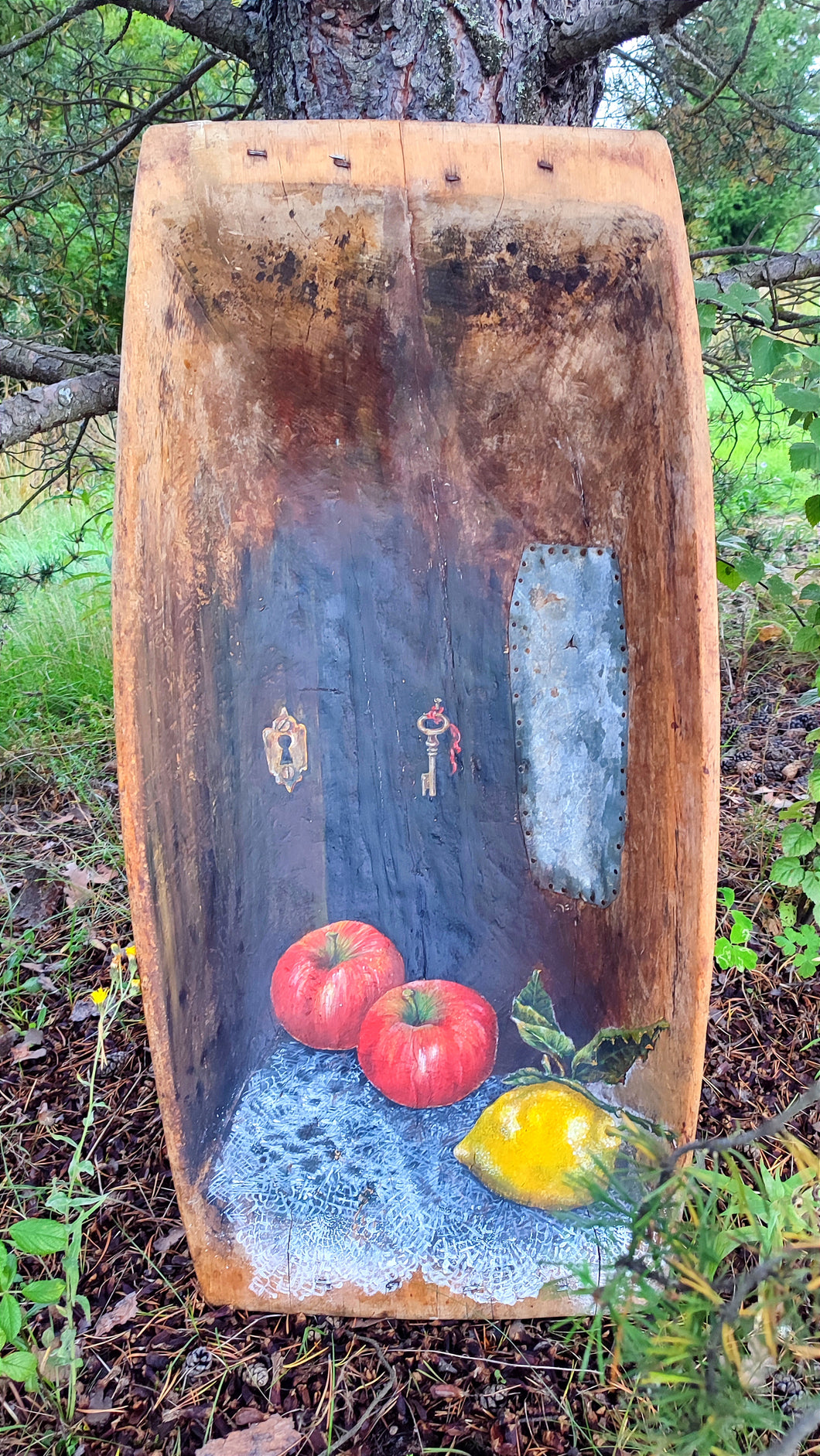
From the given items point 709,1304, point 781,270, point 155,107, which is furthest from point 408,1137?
point 155,107

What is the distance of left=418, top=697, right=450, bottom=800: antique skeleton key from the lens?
146 centimetres

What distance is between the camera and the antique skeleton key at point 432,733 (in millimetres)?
1456

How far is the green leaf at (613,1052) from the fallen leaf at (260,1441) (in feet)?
1.77

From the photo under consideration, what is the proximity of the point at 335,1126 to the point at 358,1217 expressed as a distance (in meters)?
0.14

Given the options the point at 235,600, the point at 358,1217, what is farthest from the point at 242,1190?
the point at 235,600

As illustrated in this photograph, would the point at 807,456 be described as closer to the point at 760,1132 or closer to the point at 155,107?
the point at 760,1132

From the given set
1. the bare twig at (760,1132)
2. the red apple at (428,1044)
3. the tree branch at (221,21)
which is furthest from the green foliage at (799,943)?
the tree branch at (221,21)

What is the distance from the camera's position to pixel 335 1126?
4.00 ft

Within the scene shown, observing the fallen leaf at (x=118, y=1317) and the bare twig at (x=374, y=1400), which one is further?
the fallen leaf at (x=118, y=1317)

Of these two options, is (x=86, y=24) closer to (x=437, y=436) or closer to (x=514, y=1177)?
(x=437, y=436)

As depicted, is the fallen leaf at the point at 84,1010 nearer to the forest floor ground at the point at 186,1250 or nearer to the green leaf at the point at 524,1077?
the forest floor ground at the point at 186,1250

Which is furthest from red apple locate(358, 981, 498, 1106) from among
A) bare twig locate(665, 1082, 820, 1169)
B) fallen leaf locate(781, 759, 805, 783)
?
fallen leaf locate(781, 759, 805, 783)

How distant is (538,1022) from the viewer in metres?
1.32

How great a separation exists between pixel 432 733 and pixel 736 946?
24.3 inches
